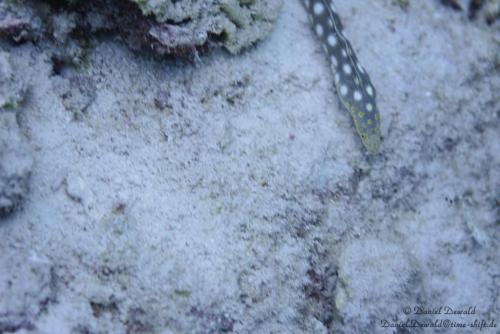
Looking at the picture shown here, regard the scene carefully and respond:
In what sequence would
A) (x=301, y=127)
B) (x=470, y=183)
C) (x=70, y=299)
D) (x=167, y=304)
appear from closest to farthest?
(x=70, y=299) → (x=167, y=304) → (x=301, y=127) → (x=470, y=183)

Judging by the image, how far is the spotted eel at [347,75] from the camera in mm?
4367

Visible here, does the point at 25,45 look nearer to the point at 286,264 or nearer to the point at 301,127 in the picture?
the point at 301,127

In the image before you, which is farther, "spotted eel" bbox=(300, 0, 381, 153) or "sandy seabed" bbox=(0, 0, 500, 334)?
"spotted eel" bbox=(300, 0, 381, 153)

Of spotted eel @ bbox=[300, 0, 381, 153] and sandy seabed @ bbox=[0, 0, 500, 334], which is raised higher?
spotted eel @ bbox=[300, 0, 381, 153]

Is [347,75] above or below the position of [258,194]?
above

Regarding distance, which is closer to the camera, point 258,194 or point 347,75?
point 258,194

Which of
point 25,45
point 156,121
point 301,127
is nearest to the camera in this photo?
point 25,45

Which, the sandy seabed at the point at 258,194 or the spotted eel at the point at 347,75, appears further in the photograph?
the spotted eel at the point at 347,75

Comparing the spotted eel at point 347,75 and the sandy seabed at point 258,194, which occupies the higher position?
the spotted eel at point 347,75

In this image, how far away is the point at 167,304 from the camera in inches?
134

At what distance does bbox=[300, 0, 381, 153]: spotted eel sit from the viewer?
437 centimetres

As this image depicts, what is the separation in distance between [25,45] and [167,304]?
249cm

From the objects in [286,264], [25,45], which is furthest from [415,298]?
[25,45]

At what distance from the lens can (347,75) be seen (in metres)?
4.52
